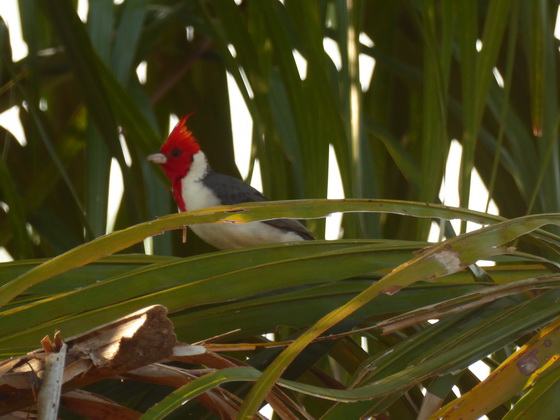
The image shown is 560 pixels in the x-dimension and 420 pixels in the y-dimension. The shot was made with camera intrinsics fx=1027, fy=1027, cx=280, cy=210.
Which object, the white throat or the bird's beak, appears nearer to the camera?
the bird's beak

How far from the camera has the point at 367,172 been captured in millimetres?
1523

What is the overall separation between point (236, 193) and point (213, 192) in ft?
0.21

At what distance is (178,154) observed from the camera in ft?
6.91

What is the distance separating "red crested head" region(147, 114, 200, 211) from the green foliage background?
31 mm

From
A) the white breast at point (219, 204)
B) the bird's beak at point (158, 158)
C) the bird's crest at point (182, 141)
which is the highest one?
the bird's crest at point (182, 141)

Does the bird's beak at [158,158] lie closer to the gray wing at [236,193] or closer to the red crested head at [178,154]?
the red crested head at [178,154]

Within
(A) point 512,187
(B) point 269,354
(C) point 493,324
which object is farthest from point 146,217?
(C) point 493,324

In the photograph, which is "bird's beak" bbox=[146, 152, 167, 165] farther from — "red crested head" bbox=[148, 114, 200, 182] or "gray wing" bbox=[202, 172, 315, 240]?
"gray wing" bbox=[202, 172, 315, 240]

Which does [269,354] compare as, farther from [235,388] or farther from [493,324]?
[493,324]

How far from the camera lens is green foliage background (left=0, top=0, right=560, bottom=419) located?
0.75 meters

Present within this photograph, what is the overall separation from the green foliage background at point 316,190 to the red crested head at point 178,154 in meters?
0.03

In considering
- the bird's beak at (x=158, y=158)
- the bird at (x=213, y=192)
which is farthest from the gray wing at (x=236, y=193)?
the bird's beak at (x=158, y=158)

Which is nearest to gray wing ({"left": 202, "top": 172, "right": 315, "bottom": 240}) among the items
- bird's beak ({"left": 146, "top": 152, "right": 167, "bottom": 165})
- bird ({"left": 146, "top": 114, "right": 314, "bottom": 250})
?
bird ({"left": 146, "top": 114, "right": 314, "bottom": 250})

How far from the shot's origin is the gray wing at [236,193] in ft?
6.46
